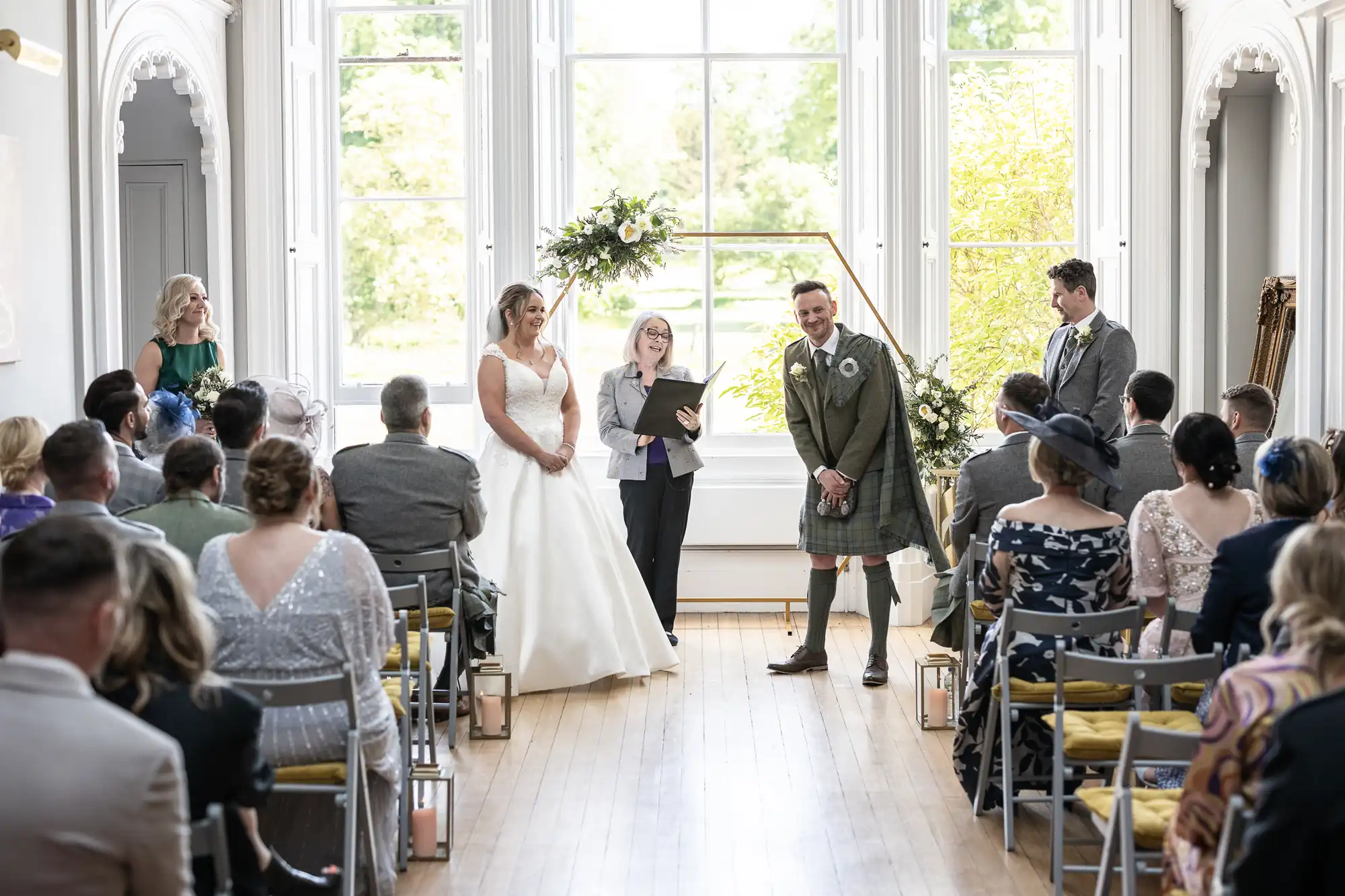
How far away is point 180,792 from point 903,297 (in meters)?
6.29

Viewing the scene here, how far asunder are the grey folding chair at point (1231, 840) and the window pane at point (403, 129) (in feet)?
21.2

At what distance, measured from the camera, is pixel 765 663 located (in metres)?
6.79

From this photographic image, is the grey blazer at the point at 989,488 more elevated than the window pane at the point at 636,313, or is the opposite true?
the window pane at the point at 636,313

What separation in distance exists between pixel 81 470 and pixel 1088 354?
4.30 meters

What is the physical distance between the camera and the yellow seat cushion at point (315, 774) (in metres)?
3.38

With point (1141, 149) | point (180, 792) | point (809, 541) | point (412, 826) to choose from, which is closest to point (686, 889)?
point (412, 826)

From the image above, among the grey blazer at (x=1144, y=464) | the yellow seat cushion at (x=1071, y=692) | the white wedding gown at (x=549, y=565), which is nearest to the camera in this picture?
the yellow seat cushion at (x=1071, y=692)

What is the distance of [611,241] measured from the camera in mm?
7184

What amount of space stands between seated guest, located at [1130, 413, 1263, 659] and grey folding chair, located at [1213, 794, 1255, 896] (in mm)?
1624

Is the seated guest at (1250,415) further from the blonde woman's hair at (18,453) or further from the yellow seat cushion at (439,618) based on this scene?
the blonde woman's hair at (18,453)

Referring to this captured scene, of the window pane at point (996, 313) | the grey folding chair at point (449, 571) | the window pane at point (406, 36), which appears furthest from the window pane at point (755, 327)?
the grey folding chair at point (449, 571)

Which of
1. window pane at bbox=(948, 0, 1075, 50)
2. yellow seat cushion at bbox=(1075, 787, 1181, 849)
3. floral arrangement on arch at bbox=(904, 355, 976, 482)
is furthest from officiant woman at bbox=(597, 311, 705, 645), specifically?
yellow seat cushion at bbox=(1075, 787, 1181, 849)

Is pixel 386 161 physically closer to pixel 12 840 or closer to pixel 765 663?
pixel 765 663

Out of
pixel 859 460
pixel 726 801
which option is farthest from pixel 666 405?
pixel 726 801
